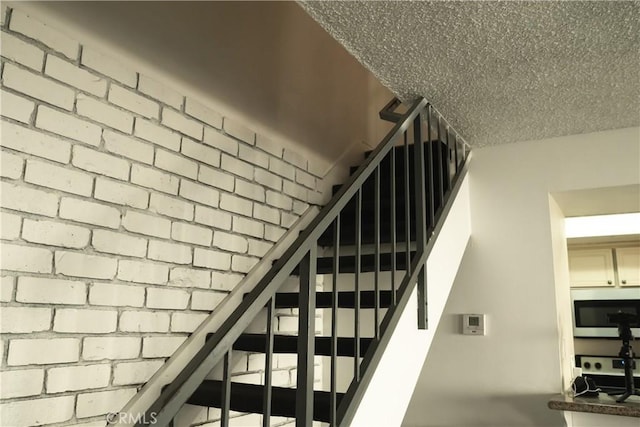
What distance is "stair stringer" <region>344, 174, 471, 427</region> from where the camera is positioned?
1.73 m

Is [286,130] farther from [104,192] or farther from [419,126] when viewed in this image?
[104,192]

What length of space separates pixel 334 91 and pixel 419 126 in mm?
1109

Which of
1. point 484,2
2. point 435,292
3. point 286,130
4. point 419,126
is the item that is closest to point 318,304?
point 435,292

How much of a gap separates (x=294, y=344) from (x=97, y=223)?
2.72 feet

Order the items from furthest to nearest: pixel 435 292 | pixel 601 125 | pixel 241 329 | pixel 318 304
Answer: pixel 601 125
pixel 435 292
pixel 318 304
pixel 241 329

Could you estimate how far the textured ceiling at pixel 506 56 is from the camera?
1.67m

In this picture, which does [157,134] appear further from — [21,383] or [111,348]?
[21,383]

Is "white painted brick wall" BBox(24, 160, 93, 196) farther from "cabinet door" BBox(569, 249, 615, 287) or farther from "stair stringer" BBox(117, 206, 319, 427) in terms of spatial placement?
"cabinet door" BBox(569, 249, 615, 287)

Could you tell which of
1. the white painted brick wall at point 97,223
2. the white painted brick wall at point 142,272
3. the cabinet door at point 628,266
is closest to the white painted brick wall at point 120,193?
the white painted brick wall at point 97,223

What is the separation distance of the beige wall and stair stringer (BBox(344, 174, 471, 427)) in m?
0.98

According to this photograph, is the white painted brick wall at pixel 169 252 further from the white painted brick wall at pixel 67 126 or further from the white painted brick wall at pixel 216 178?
the white painted brick wall at pixel 67 126

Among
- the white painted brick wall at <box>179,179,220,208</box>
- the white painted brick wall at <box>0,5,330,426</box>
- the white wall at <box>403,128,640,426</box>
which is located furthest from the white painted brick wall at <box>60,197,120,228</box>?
the white wall at <box>403,128,640,426</box>

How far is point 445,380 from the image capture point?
8.96 ft

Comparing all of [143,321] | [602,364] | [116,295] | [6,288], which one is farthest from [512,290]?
[602,364]
